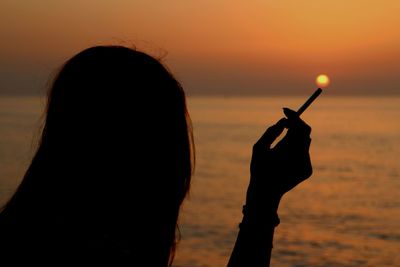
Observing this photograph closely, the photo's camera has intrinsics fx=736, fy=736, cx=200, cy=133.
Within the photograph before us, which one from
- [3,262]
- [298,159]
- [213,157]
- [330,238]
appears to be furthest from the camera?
[213,157]

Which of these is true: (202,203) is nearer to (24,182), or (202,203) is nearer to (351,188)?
(351,188)

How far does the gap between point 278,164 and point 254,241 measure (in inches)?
8.6

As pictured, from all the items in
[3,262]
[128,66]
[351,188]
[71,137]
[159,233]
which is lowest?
[3,262]

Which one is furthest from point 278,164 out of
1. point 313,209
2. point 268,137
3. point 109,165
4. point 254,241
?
point 313,209

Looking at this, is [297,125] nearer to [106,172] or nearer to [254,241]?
[254,241]

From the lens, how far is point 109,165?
5.84 feet

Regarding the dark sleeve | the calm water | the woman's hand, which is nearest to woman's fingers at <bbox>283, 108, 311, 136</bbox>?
the woman's hand

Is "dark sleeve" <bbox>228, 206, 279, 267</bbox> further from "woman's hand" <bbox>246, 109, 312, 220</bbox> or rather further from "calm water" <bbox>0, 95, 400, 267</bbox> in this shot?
"calm water" <bbox>0, 95, 400, 267</bbox>

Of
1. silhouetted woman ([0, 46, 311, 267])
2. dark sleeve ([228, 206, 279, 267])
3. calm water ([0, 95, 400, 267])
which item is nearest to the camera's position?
silhouetted woman ([0, 46, 311, 267])

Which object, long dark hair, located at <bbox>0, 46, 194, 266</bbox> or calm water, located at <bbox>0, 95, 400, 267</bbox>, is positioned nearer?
long dark hair, located at <bbox>0, 46, 194, 266</bbox>

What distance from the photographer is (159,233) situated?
185 centimetres

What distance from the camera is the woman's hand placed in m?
1.99

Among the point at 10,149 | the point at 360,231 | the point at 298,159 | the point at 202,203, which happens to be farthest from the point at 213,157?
the point at 298,159

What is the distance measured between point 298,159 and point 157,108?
0.42m
